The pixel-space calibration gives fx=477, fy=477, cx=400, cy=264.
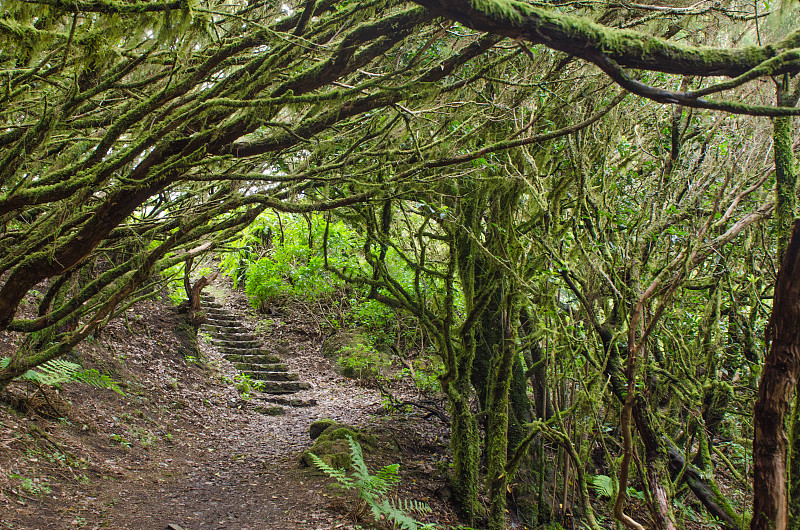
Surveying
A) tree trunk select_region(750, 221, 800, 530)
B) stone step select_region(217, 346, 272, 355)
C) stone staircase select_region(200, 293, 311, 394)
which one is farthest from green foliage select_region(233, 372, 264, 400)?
tree trunk select_region(750, 221, 800, 530)

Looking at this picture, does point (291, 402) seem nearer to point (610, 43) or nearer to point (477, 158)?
point (477, 158)

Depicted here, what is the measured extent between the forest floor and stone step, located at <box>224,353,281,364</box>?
3.18ft

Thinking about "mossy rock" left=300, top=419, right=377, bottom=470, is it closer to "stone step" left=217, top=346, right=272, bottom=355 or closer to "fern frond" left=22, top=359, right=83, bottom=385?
"fern frond" left=22, top=359, right=83, bottom=385

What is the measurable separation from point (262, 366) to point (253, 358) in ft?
1.70

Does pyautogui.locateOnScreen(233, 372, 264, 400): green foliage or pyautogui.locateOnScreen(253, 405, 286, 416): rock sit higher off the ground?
pyautogui.locateOnScreen(233, 372, 264, 400): green foliage

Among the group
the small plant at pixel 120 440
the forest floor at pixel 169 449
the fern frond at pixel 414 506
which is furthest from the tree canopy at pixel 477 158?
the small plant at pixel 120 440

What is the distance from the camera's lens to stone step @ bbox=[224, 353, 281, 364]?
1334cm

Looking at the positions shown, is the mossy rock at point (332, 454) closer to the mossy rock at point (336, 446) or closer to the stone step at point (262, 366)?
the mossy rock at point (336, 446)

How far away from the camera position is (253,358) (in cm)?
1355

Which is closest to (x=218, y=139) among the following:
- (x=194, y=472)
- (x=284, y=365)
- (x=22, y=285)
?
(x=22, y=285)

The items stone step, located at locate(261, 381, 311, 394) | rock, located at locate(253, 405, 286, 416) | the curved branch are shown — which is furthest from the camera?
stone step, located at locate(261, 381, 311, 394)

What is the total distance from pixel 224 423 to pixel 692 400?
8.43m

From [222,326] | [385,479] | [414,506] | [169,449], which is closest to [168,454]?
[169,449]

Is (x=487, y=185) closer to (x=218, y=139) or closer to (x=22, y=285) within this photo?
(x=218, y=139)
